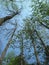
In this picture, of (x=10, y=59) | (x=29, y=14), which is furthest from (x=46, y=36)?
(x=10, y=59)

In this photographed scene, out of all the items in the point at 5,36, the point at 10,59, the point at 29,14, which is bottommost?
the point at 10,59

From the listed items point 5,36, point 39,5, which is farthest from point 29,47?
point 39,5

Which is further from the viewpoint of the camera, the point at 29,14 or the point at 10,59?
the point at 29,14

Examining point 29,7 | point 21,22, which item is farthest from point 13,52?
point 29,7

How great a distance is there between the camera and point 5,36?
9000 millimetres

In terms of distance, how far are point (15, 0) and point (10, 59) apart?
2226 mm

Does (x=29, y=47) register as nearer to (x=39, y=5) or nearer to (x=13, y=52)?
(x=13, y=52)

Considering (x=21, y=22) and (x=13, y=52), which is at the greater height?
(x=21, y=22)

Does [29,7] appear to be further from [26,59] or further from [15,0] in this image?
[26,59]

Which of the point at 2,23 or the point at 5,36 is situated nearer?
the point at 2,23

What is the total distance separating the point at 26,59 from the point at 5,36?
3.87ft

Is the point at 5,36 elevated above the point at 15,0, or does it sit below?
below

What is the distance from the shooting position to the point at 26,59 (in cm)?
861

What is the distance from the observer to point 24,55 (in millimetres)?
8656
